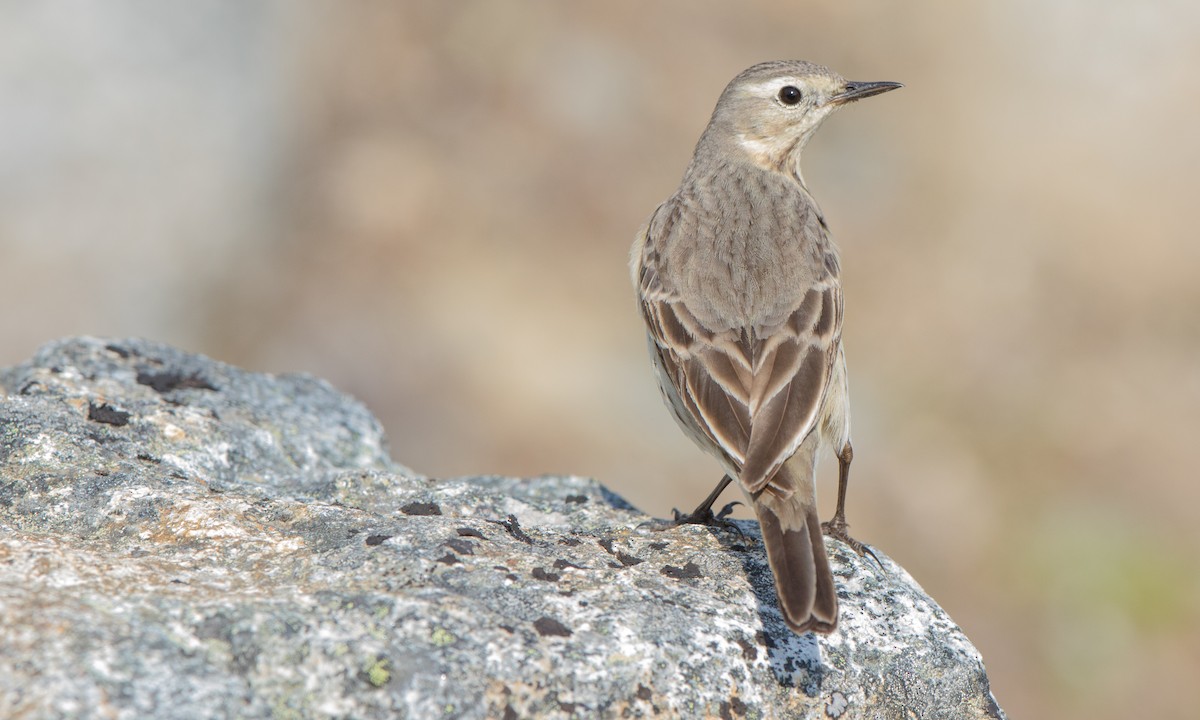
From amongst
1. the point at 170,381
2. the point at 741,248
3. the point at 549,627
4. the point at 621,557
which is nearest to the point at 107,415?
the point at 170,381

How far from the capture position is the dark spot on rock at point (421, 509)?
482 centimetres

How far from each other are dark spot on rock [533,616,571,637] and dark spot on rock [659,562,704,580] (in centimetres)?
74

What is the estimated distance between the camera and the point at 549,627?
383 centimetres

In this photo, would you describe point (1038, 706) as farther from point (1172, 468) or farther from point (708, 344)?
point (708, 344)

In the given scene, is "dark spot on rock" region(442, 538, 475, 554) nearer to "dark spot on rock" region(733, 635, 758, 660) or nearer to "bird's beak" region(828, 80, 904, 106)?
"dark spot on rock" region(733, 635, 758, 660)

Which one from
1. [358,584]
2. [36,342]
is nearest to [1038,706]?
[358,584]

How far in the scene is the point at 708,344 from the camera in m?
5.51

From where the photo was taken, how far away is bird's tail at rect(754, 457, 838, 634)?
400 cm

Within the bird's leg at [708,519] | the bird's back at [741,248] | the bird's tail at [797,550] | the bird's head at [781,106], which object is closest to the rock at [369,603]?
the bird's leg at [708,519]

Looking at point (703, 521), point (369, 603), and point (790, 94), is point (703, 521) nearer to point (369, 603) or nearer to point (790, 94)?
point (369, 603)

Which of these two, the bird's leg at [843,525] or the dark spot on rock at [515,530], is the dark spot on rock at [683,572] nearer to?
the dark spot on rock at [515,530]

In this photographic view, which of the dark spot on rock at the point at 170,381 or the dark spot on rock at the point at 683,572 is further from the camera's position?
the dark spot on rock at the point at 170,381

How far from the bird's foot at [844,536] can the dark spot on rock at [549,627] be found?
1.70 metres

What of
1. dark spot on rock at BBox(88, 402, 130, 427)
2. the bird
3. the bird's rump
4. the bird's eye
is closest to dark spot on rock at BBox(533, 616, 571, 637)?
the bird
